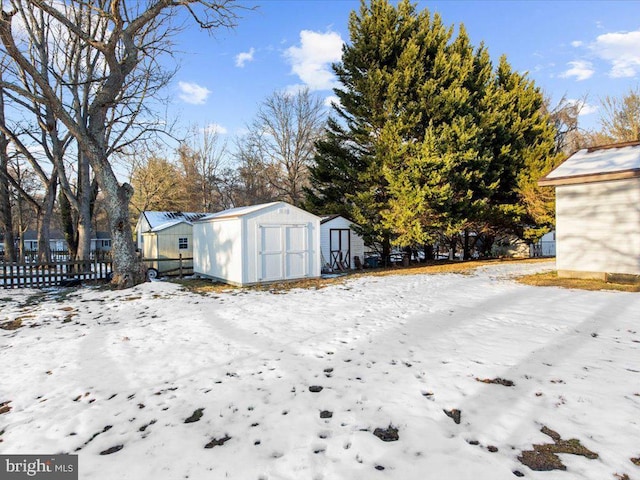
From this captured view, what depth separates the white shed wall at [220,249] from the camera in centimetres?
1089

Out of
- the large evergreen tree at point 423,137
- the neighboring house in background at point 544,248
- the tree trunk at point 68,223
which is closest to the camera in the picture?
the large evergreen tree at point 423,137

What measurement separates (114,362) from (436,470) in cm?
386

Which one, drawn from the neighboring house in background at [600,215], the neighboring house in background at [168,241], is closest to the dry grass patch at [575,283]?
the neighboring house in background at [600,215]

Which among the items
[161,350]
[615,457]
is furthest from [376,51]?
[615,457]

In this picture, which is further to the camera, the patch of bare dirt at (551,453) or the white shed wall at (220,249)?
the white shed wall at (220,249)

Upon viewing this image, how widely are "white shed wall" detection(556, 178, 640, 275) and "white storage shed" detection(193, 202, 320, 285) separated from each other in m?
7.72

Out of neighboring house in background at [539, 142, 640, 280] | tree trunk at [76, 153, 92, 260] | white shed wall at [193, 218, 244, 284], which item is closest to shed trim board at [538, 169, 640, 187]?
neighboring house in background at [539, 142, 640, 280]

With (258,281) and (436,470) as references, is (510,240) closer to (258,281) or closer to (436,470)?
(258,281)

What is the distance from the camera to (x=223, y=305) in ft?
24.4

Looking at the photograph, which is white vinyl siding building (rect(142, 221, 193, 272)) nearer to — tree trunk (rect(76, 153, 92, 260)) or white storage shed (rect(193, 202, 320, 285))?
tree trunk (rect(76, 153, 92, 260))

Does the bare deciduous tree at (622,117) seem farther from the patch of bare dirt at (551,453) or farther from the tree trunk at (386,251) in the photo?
the patch of bare dirt at (551,453)

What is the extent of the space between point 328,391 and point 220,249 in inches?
371

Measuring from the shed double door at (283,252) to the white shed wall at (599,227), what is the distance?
317 inches

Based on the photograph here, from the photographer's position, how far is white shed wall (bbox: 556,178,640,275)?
8.88 m
